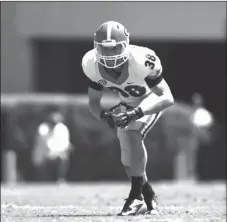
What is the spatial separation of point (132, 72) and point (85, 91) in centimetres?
1786

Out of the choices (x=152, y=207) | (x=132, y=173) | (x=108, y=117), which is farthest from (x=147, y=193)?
(x=108, y=117)

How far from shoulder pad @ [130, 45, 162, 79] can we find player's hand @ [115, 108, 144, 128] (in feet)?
1.08

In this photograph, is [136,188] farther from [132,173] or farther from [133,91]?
[133,91]

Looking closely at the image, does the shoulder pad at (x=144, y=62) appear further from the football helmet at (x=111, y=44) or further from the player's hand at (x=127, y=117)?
the player's hand at (x=127, y=117)

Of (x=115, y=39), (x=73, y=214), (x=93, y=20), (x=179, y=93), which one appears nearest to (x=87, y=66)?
(x=115, y=39)

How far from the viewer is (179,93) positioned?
26.6 meters

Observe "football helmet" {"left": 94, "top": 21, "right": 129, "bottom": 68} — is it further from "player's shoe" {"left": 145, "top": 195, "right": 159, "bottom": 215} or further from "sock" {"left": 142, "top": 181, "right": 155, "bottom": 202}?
"player's shoe" {"left": 145, "top": 195, "right": 159, "bottom": 215}

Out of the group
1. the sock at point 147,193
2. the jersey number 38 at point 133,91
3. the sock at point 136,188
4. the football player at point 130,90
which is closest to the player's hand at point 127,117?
the football player at point 130,90

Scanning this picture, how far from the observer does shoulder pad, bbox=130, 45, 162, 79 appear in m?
7.95

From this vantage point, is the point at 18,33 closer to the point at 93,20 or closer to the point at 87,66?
the point at 93,20

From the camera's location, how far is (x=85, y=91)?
25.8m

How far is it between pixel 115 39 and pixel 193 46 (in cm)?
1902

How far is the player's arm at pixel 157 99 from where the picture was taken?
802cm

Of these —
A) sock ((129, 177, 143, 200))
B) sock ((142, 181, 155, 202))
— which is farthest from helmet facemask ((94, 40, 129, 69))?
sock ((142, 181, 155, 202))
